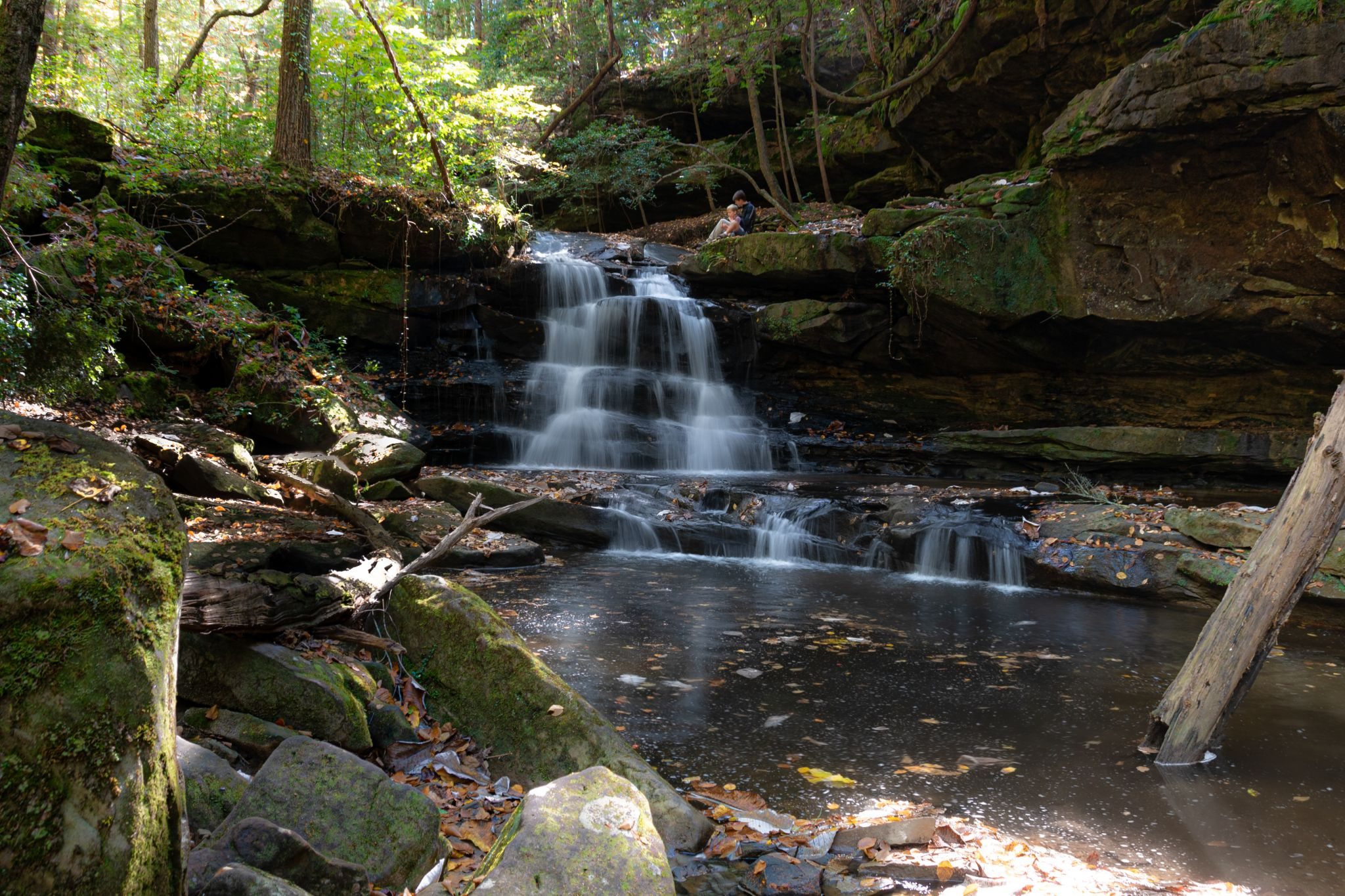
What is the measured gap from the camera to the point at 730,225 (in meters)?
17.2

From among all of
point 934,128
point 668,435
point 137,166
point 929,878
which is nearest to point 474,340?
point 668,435

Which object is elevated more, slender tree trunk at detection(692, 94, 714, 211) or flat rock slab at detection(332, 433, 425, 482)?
slender tree trunk at detection(692, 94, 714, 211)

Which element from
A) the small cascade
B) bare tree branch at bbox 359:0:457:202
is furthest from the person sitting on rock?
the small cascade

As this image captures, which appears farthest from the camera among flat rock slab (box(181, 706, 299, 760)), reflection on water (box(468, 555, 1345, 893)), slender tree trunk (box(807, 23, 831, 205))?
slender tree trunk (box(807, 23, 831, 205))

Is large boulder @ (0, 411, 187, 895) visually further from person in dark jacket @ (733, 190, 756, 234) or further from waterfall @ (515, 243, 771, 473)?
person in dark jacket @ (733, 190, 756, 234)

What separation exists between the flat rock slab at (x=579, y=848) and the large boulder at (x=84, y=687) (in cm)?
85

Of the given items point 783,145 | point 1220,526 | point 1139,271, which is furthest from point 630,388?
point 1220,526

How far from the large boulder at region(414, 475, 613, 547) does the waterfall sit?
3.57 m

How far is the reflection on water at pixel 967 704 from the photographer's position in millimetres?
3773

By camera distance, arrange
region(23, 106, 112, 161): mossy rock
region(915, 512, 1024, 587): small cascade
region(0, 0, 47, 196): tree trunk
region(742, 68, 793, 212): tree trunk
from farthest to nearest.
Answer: region(742, 68, 793, 212): tree trunk < region(23, 106, 112, 161): mossy rock < region(915, 512, 1024, 587): small cascade < region(0, 0, 47, 196): tree trunk

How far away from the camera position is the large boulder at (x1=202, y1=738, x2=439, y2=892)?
2.66 metres

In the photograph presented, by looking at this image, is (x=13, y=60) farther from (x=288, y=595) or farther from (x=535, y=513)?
(x=535, y=513)

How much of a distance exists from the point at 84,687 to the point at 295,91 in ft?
46.3

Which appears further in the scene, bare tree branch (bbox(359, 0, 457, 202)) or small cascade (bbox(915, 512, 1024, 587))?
bare tree branch (bbox(359, 0, 457, 202))
